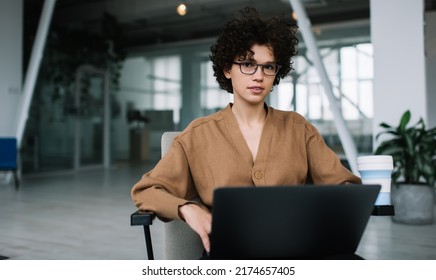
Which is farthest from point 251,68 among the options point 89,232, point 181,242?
point 89,232

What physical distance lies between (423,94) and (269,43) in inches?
129

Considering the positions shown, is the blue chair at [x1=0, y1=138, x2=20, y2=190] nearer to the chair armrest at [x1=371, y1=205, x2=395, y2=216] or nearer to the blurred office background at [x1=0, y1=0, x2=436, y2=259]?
the blurred office background at [x1=0, y1=0, x2=436, y2=259]

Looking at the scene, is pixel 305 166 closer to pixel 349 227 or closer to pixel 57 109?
pixel 349 227

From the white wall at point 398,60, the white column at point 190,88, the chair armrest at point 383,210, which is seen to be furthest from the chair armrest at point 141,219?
the white column at point 190,88

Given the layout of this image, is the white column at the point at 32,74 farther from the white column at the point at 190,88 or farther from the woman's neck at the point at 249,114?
the woman's neck at the point at 249,114

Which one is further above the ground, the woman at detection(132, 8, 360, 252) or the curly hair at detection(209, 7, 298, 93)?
the curly hair at detection(209, 7, 298, 93)

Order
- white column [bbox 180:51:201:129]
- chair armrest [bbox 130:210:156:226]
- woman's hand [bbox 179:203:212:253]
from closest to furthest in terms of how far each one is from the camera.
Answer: woman's hand [bbox 179:203:212:253] → chair armrest [bbox 130:210:156:226] → white column [bbox 180:51:201:129]

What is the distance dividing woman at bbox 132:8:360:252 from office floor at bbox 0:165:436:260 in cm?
116

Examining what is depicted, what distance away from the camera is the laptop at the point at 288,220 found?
0.80 m

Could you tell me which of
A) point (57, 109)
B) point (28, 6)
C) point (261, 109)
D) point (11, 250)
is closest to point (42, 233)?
point (11, 250)

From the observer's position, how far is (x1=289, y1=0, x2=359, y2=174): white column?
4641 mm

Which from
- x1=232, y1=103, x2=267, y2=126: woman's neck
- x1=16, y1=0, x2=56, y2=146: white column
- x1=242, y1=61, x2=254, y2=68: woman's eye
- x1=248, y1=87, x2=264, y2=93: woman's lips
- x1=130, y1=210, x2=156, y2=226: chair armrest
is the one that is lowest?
x1=130, y1=210, x2=156, y2=226: chair armrest

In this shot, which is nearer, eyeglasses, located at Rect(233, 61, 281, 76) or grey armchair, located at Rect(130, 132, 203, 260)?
eyeglasses, located at Rect(233, 61, 281, 76)

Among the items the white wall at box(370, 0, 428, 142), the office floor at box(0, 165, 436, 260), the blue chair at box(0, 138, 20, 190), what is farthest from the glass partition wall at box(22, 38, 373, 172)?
the office floor at box(0, 165, 436, 260)
